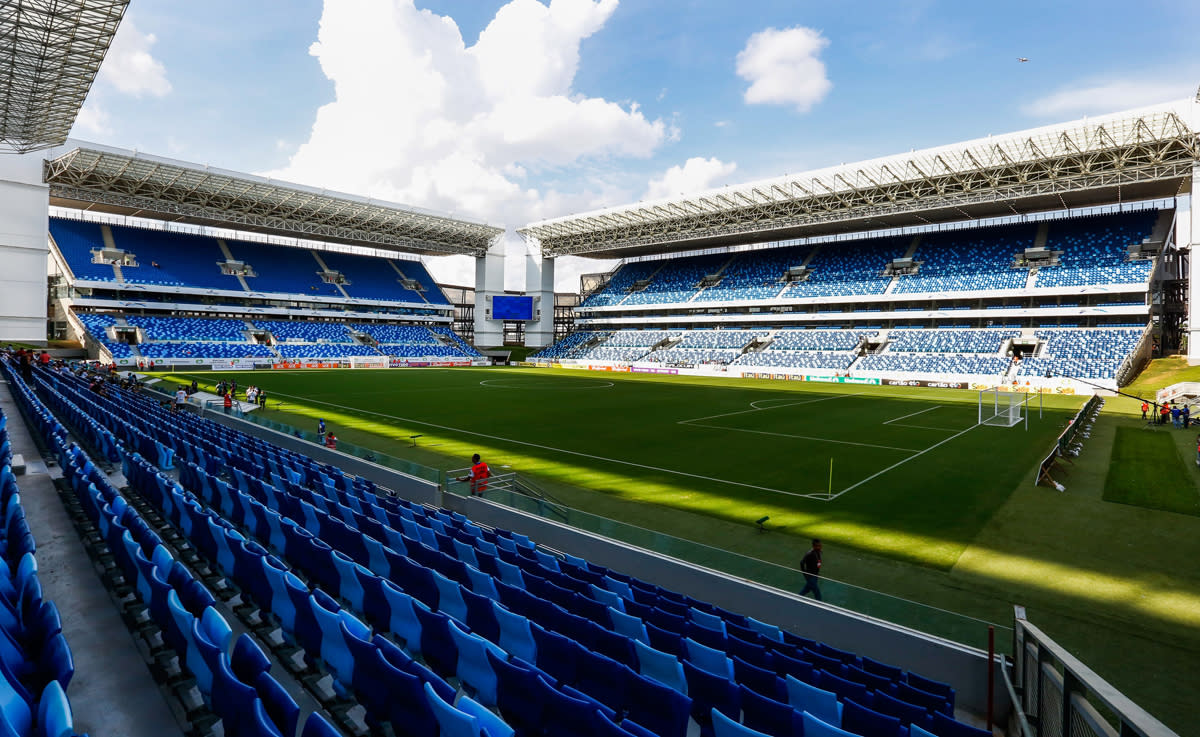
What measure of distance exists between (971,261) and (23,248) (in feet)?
257

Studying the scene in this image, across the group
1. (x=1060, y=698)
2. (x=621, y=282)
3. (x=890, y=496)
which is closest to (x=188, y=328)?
(x=621, y=282)

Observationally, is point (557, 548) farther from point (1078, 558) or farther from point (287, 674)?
point (1078, 558)

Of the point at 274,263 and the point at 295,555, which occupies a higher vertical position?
the point at 274,263

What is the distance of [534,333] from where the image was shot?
82.2m

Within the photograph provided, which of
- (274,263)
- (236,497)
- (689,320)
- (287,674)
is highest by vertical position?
(274,263)

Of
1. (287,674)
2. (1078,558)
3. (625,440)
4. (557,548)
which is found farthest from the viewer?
(625,440)

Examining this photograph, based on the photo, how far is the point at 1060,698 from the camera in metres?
3.89

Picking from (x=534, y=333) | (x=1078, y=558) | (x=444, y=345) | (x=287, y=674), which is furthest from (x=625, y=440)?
(x=534, y=333)

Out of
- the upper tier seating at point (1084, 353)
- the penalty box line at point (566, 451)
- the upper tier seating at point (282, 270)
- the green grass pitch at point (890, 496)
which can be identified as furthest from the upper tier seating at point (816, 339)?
the upper tier seating at point (282, 270)

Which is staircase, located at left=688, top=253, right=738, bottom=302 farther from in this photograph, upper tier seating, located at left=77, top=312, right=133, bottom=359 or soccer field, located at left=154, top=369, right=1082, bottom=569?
upper tier seating, located at left=77, top=312, right=133, bottom=359

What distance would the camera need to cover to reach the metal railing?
254cm

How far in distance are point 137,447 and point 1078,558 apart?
19.3 meters

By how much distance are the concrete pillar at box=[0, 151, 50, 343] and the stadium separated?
20 centimetres

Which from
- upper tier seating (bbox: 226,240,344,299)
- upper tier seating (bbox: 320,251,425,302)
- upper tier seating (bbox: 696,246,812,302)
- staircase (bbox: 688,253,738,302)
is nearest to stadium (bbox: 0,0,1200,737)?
upper tier seating (bbox: 226,240,344,299)
